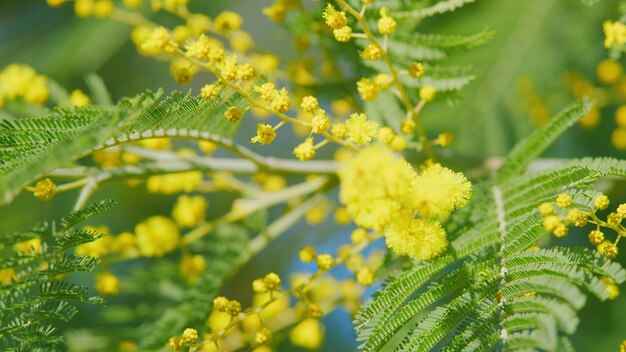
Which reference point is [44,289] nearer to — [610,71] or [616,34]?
[616,34]

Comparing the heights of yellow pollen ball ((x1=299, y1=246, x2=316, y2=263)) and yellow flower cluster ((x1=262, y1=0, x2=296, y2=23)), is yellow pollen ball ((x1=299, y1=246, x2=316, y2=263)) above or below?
below

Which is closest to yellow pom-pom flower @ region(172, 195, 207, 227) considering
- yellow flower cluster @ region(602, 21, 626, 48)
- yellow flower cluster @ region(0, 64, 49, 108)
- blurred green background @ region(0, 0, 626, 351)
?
blurred green background @ region(0, 0, 626, 351)

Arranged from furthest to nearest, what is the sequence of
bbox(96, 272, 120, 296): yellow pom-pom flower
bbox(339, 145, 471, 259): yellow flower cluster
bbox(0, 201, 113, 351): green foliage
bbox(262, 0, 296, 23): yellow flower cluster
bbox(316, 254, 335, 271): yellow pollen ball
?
1. bbox(96, 272, 120, 296): yellow pom-pom flower
2. bbox(262, 0, 296, 23): yellow flower cluster
3. bbox(316, 254, 335, 271): yellow pollen ball
4. bbox(0, 201, 113, 351): green foliage
5. bbox(339, 145, 471, 259): yellow flower cluster

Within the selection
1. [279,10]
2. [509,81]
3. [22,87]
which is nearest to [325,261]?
[279,10]

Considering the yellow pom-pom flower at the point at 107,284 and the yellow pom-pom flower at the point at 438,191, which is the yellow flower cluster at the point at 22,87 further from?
the yellow pom-pom flower at the point at 438,191

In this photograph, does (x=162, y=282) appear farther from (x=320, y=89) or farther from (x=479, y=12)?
(x=479, y=12)

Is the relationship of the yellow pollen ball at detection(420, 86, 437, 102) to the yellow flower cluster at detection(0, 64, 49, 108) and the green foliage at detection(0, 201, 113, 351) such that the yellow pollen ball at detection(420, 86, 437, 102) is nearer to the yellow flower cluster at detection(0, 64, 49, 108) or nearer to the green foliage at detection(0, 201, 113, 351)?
the green foliage at detection(0, 201, 113, 351)
